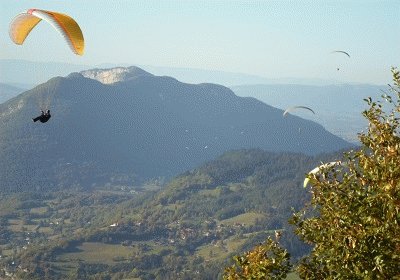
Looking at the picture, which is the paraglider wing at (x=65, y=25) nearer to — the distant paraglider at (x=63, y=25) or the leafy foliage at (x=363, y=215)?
the distant paraglider at (x=63, y=25)

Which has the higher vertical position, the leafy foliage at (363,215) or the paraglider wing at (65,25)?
the paraglider wing at (65,25)

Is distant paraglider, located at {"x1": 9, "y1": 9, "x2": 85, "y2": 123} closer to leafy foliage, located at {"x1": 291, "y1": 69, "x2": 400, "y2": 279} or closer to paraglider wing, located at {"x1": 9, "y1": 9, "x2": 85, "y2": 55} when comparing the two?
paraglider wing, located at {"x1": 9, "y1": 9, "x2": 85, "y2": 55}

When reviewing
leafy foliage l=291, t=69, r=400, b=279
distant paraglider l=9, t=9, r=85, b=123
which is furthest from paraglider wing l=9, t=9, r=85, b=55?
leafy foliage l=291, t=69, r=400, b=279

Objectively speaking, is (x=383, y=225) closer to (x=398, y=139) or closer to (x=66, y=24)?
(x=398, y=139)

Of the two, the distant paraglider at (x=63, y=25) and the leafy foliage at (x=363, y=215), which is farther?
the distant paraglider at (x=63, y=25)

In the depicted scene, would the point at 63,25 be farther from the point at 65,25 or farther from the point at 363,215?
the point at 363,215

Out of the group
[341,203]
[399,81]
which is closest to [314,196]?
[341,203]

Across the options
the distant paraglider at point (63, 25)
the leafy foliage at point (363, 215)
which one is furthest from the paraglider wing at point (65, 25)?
the leafy foliage at point (363, 215)

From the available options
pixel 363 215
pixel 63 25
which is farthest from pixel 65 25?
pixel 363 215
